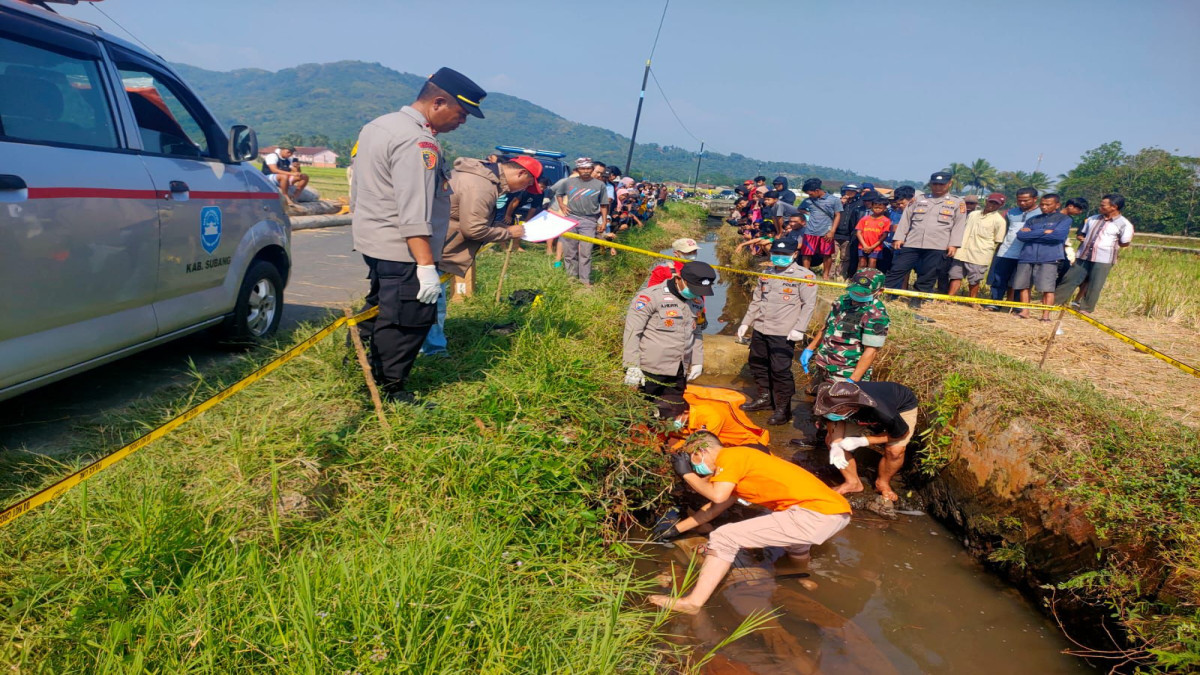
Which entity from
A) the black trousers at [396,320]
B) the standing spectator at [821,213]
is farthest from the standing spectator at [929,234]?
the black trousers at [396,320]

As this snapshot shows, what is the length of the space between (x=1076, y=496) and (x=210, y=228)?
5181mm

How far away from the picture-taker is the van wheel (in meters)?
4.03

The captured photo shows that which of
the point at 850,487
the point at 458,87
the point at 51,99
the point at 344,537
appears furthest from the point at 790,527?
the point at 51,99

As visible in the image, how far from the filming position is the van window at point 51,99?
2.52 metres

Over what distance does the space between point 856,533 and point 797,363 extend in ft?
11.0

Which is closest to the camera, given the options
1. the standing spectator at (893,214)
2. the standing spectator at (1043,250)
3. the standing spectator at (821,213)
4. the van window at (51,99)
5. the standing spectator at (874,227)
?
the van window at (51,99)

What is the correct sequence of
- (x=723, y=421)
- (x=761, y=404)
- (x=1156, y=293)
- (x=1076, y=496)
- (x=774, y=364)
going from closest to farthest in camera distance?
(x=1076, y=496) < (x=723, y=421) < (x=774, y=364) < (x=761, y=404) < (x=1156, y=293)

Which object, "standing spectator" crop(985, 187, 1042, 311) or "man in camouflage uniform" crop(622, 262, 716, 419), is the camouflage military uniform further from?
"standing spectator" crop(985, 187, 1042, 311)

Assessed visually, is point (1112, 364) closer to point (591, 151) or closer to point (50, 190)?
point (50, 190)

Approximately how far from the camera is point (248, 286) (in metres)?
4.05

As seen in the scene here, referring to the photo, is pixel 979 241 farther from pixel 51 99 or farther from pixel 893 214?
pixel 51 99

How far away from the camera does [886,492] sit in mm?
4508

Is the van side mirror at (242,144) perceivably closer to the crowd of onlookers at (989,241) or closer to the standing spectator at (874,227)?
the crowd of onlookers at (989,241)

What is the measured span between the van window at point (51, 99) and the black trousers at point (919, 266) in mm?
7514
